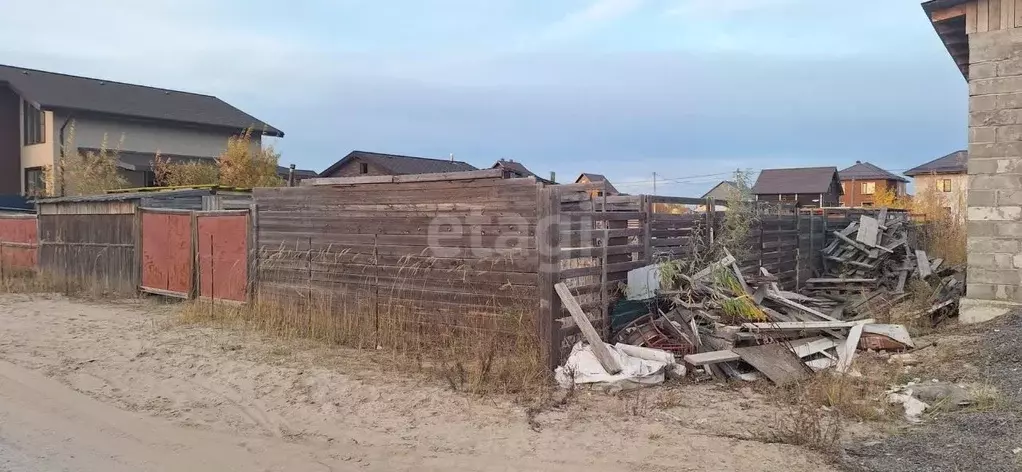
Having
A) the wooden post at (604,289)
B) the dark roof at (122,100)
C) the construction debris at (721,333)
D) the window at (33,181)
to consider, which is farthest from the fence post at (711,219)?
the window at (33,181)

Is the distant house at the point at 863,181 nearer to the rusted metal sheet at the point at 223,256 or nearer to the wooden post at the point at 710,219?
the wooden post at the point at 710,219

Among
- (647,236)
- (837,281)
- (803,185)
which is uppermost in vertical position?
(803,185)

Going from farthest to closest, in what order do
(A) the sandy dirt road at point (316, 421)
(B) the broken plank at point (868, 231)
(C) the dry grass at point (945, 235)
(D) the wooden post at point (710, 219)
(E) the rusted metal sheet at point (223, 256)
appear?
1. (C) the dry grass at point (945, 235)
2. (B) the broken plank at point (868, 231)
3. (E) the rusted metal sheet at point (223, 256)
4. (D) the wooden post at point (710, 219)
5. (A) the sandy dirt road at point (316, 421)

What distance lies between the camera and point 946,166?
54375 millimetres

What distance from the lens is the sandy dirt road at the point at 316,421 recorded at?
16.8ft

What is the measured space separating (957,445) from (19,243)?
68.3ft

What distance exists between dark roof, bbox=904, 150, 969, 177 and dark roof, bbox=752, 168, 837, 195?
640 centimetres

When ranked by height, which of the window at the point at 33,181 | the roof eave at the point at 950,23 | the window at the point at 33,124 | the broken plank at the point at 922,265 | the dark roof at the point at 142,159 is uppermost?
the window at the point at 33,124

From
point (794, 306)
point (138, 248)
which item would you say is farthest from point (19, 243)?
point (794, 306)

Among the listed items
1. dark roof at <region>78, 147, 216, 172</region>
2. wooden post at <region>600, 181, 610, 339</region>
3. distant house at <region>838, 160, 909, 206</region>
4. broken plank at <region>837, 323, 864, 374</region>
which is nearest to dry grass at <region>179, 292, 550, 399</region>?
wooden post at <region>600, 181, 610, 339</region>

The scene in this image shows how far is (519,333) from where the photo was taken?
25.3 ft


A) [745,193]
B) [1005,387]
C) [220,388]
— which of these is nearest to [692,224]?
[745,193]

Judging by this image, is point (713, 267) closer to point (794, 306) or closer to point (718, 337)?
point (794, 306)

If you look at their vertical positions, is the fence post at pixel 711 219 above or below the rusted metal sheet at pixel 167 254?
above
